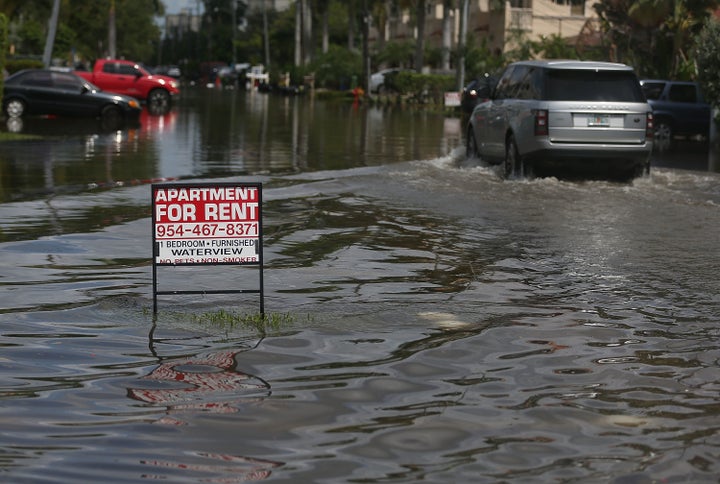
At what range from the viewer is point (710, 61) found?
3403 cm

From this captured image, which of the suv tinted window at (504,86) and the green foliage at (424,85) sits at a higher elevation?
the suv tinted window at (504,86)

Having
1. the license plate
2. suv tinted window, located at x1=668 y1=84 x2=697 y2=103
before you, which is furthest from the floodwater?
suv tinted window, located at x1=668 y1=84 x2=697 y2=103

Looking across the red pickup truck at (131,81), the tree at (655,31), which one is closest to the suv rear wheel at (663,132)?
the tree at (655,31)

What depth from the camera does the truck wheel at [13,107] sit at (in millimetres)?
37344

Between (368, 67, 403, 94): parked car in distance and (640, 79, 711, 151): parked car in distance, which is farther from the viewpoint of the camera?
(368, 67, 403, 94): parked car in distance

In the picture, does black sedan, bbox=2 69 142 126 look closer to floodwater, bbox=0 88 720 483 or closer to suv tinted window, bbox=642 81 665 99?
suv tinted window, bbox=642 81 665 99

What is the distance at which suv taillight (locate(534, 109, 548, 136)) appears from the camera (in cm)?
1920

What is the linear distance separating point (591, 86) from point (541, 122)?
98 cm

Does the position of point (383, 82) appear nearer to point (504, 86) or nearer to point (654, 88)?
point (654, 88)

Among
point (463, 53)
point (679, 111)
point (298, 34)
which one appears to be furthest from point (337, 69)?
point (679, 111)

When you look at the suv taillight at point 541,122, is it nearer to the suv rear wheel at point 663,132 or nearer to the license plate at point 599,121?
the license plate at point 599,121

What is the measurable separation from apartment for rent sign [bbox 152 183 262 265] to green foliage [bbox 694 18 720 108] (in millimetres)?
27018

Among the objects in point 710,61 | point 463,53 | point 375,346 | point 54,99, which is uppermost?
point 463,53

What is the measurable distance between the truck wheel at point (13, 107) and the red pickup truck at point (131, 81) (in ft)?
38.4
